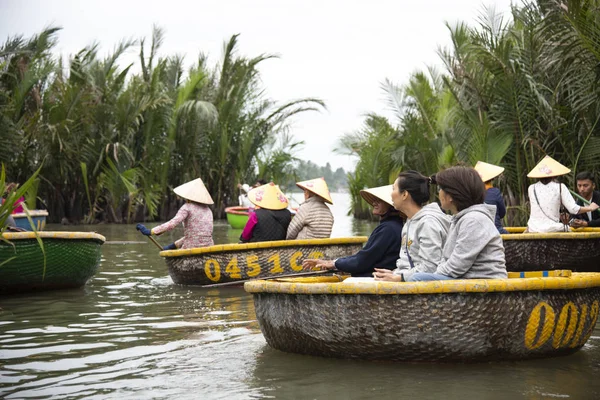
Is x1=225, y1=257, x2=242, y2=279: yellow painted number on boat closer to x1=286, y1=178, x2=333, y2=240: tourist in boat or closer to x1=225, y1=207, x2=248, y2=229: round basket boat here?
x1=286, y1=178, x2=333, y2=240: tourist in boat

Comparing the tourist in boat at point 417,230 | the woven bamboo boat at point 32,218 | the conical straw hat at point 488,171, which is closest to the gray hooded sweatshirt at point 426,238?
the tourist in boat at point 417,230

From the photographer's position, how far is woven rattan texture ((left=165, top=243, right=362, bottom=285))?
32.8ft

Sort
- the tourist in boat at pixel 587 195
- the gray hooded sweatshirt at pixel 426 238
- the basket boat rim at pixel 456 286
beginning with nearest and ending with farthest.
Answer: the basket boat rim at pixel 456 286 → the gray hooded sweatshirt at pixel 426 238 → the tourist in boat at pixel 587 195

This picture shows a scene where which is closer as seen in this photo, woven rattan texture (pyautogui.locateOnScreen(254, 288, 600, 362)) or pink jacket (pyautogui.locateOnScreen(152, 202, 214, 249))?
woven rattan texture (pyautogui.locateOnScreen(254, 288, 600, 362))

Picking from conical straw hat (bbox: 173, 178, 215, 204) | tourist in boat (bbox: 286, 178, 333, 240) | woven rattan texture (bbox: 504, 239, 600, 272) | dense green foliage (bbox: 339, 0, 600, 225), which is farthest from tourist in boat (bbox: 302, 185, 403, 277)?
dense green foliage (bbox: 339, 0, 600, 225)

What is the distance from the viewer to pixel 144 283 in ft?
36.5

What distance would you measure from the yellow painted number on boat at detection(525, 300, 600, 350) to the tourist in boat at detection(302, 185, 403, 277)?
4.36 ft

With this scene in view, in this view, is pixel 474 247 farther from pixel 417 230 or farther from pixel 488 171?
pixel 488 171

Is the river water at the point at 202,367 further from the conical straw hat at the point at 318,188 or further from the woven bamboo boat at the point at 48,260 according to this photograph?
the conical straw hat at the point at 318,188

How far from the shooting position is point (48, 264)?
9.77m

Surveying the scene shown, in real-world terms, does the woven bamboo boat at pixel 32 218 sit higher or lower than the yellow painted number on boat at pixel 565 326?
higher

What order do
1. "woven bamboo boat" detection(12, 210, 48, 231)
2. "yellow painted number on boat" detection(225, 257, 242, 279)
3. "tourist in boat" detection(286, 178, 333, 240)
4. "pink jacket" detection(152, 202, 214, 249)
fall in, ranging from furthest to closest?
"woven bamboo boat" detection(12, 210, 48, 231), "pink jacket" detection(152, 202, 214, 249), "tourist in boat" detection(286, 178, 333, 240), "yellow painted number on boat" detection(225, 257, 242, 279)

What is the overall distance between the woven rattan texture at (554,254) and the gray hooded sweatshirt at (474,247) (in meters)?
4.52

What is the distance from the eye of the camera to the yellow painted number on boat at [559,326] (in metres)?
5.75
